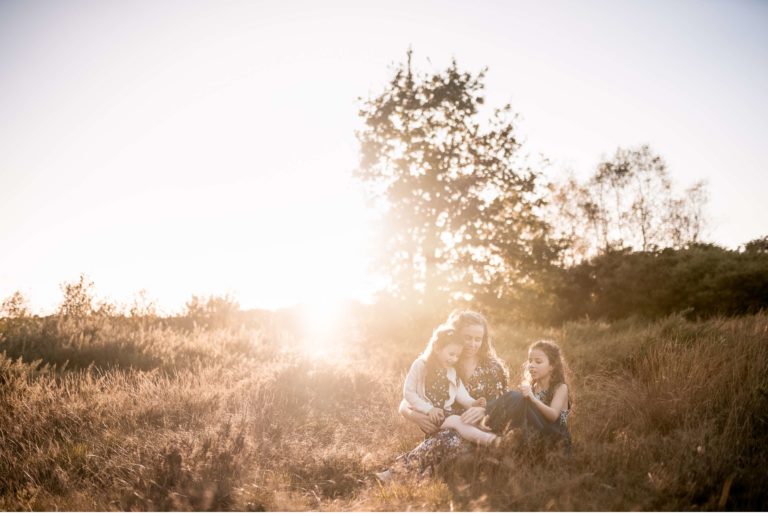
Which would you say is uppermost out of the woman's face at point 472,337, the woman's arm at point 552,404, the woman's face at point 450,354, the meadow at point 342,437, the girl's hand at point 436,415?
the woman's face at point 472,337

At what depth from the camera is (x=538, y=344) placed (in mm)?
4816

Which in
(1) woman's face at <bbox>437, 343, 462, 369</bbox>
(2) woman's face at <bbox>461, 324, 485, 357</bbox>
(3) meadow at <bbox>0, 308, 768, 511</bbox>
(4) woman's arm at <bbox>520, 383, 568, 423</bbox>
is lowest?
(3) meadow at <bbox>0, 308, 768, 511</bbox>

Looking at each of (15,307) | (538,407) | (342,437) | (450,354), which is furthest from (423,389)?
(15,307)

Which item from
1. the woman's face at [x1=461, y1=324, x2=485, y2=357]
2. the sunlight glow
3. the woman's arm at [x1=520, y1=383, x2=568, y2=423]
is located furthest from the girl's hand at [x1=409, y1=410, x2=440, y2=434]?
the sunlight glow

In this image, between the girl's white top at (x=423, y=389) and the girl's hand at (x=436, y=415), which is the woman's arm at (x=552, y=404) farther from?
the girl's hand at (x=436, y=415)

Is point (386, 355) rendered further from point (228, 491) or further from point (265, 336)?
point (228, 491)

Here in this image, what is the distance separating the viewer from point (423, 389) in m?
4.82

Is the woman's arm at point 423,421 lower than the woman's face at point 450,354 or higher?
lower

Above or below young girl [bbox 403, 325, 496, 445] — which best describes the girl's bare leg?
below

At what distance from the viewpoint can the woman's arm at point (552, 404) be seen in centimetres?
432

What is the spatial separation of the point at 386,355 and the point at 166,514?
24.4 ft

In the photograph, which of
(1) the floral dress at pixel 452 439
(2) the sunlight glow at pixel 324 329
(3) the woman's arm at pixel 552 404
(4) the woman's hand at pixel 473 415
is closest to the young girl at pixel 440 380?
(1) the floral dress at pixel 452 439

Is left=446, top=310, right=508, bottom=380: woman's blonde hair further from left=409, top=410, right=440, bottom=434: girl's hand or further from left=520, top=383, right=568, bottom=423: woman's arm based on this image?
left=409, top=410, right=440, bottom=434: girl's hand

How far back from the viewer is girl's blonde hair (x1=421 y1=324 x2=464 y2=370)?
4746 mm
